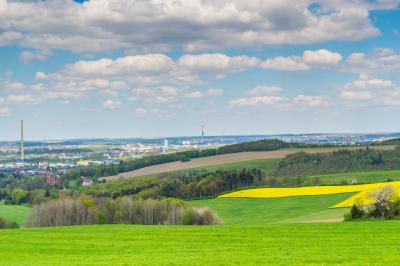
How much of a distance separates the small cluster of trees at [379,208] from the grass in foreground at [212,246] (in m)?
9.80

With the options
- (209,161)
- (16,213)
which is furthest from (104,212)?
(209,161)

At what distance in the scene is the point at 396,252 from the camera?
1268 inches

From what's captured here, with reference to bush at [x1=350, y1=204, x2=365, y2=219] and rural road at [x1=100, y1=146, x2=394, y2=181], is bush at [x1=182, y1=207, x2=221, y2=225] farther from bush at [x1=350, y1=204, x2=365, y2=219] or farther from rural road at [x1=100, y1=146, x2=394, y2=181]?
rural road at [x1=100, y1=146, x2=394, y2=181]

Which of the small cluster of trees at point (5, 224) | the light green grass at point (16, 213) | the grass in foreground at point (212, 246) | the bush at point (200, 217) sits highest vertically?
the grass in foreground at point (212, 246)

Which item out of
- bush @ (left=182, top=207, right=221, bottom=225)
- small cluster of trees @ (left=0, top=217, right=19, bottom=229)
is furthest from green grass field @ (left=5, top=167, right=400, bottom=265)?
small cluster of trees @ (left=0, top=217, right=19, bottom=229)

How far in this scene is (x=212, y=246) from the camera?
39.8 meters

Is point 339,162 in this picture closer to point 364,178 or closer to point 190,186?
point 364,178

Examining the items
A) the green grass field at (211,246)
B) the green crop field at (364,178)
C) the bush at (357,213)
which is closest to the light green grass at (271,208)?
the bush at (357,213)

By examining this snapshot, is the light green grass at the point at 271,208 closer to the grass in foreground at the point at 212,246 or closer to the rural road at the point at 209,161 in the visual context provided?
the grass in foreground at the point at 212,246

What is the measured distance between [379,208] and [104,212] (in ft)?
142

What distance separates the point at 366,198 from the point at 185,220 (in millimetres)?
22896

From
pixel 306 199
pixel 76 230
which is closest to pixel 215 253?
pixel 76 230

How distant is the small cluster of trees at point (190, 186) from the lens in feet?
422

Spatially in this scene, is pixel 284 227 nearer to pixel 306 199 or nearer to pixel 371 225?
pixel 371 225
